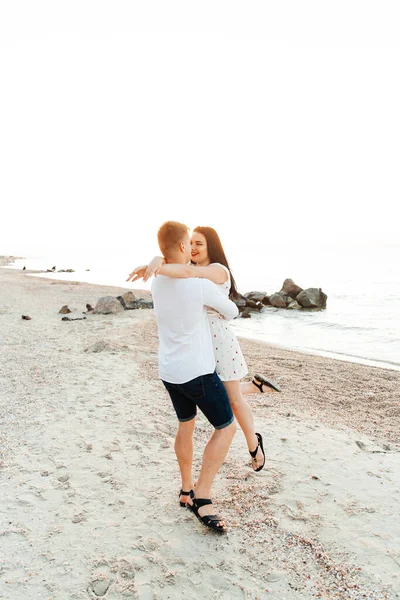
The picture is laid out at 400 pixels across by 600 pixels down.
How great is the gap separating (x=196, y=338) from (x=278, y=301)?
1951 centimetres

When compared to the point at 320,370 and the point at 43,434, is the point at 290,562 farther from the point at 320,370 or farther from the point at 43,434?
the point at 320,370

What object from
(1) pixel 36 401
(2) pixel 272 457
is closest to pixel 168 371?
(2) pixel 272 457

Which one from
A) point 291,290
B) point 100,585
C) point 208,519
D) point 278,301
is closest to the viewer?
point 100,585

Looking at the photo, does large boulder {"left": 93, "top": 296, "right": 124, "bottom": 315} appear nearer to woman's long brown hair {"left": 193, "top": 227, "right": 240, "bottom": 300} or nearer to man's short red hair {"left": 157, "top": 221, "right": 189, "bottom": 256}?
woman's long brown hair {"left": 193, "top": 227, "right": 240, "bottom": 300}

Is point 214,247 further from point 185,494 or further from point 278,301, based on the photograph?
point 278,301

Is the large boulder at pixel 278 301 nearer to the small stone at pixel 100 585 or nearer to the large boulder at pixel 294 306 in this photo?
the large boulder at pixel 294 306

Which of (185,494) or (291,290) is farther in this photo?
(291,290)

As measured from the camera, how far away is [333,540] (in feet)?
10.8

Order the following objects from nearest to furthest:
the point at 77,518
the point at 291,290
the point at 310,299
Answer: the point at 77,518
the point at 310,299
the point at 291,290

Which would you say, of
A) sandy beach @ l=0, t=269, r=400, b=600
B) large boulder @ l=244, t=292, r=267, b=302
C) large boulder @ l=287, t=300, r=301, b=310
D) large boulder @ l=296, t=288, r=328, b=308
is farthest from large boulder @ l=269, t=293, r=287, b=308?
sandy beach @ l=0, t=269, r=400, b=600

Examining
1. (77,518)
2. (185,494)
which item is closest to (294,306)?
(185,494)

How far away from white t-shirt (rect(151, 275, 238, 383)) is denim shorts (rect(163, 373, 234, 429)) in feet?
0.23

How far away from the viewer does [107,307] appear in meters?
16.6

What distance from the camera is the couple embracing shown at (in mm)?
2998
